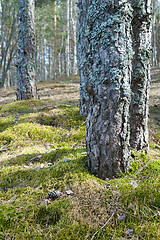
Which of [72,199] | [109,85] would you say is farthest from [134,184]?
[109,85]

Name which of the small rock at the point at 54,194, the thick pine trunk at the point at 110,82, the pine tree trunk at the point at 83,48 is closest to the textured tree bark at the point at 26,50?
the pine tree trunk at the point at 83,48

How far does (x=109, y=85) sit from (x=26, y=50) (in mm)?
5025

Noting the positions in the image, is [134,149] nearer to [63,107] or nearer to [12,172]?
[12,172]

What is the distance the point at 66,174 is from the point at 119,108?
1066 mm

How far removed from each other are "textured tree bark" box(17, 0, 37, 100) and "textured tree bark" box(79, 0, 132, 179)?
4.47 meters

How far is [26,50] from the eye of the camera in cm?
595

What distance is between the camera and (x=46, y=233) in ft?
4.85

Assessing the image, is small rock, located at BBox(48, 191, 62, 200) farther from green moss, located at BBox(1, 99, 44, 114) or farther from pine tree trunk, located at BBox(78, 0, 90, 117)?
green moss, located at BBox(1, 99, 44, 114)

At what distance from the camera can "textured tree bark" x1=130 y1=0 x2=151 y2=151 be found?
7.49 ft

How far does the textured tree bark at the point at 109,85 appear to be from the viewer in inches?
75.2

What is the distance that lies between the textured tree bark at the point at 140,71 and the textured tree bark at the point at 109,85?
1.40 ft

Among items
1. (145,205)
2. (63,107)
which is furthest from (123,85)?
(63,107)

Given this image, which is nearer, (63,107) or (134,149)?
(134,149)

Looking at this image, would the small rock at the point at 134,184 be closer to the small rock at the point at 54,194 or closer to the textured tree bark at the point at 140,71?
the textured tree bark at the point at 140,71
